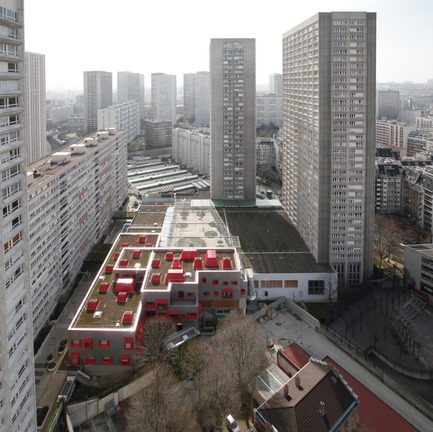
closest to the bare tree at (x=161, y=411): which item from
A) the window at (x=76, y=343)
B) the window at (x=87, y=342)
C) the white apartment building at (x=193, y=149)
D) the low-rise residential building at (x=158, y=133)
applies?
the window at (x=87, y=342)

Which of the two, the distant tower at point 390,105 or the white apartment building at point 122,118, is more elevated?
the distant tower at point 390,105

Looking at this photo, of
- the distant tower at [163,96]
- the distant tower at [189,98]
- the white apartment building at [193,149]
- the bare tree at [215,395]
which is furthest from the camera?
the distant tower at [189,98]

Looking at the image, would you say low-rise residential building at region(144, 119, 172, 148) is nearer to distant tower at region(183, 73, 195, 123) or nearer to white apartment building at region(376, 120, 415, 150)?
distant tower at region(183, 73, 195, 123)

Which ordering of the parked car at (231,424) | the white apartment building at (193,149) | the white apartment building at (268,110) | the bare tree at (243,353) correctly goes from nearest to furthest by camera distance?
1. the parked car at (231,424)
2. the bare tree at (243,353)
3. the white apartment building at (193,149)
4. the white apartment building at (268,110)

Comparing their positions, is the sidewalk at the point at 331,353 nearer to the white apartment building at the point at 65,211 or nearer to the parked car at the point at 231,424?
the parked car at the point at 231,424

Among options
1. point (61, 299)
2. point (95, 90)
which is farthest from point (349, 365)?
point (95, 90)

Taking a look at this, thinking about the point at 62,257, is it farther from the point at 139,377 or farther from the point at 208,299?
the point at 139,377

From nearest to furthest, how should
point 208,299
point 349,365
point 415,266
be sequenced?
point 349,365
point 208,299
point 415,266
